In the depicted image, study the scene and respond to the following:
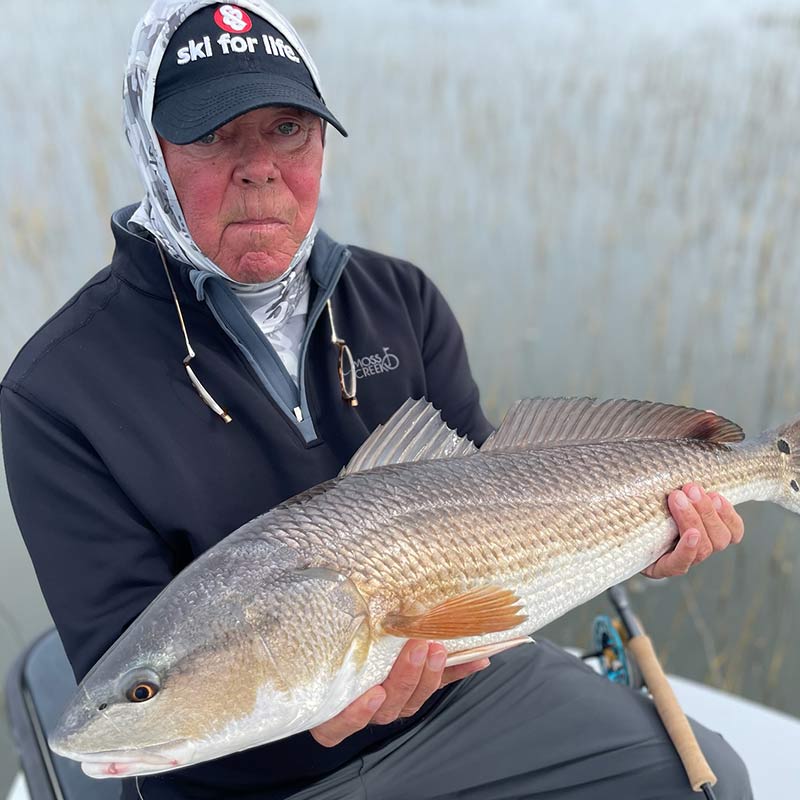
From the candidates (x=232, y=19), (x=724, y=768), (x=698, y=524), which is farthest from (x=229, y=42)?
(x=724, y=768)

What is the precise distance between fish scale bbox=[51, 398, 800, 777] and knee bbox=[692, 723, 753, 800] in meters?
0.71

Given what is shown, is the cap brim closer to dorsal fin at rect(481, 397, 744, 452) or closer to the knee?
dorsal fin at rect(481, 397, 744, 452)

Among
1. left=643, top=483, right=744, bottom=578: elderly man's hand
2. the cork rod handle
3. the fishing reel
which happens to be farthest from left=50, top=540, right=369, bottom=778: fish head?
the fishing reel

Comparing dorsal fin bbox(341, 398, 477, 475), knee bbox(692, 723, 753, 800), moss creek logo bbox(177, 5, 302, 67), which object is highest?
moss creek logo bbox(177, 5, 302, 67)

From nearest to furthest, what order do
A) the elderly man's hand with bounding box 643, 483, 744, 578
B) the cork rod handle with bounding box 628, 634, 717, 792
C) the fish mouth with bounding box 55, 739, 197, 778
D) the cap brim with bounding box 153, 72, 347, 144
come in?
the fish mouth with bounding box 55, 739, 197, 778, the cap brim with bounding box 153, 72, 347, 144, the elderly man's hand with bounding box 643, 483, 744, 578, the cork rod handle with bounding box 628, 634, 717, 792

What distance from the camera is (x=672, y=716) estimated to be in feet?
7.46

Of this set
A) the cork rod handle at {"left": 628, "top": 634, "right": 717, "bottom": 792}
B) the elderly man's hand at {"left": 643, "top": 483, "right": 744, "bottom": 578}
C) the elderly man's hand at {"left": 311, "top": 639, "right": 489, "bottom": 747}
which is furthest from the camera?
the cork rod handle at {"left": 628, "top": 634, "right": 717, "bottom": 792}

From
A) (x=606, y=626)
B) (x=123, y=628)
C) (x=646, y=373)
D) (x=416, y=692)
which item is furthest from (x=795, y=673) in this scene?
(x=123, y=628)

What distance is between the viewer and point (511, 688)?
7.63 ft

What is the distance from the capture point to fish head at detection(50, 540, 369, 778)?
1372 millimetres

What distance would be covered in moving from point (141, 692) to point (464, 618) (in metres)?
0.66

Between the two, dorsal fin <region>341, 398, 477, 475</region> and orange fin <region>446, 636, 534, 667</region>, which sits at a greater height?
dorsal fin <region>341, 398, 477, 475</region>

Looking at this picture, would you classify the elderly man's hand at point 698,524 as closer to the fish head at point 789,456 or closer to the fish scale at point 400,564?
the fish scale at point 400,564

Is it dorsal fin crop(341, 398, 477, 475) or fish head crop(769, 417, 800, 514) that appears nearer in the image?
dorsal fin crop(341, 398, 477, 475)
